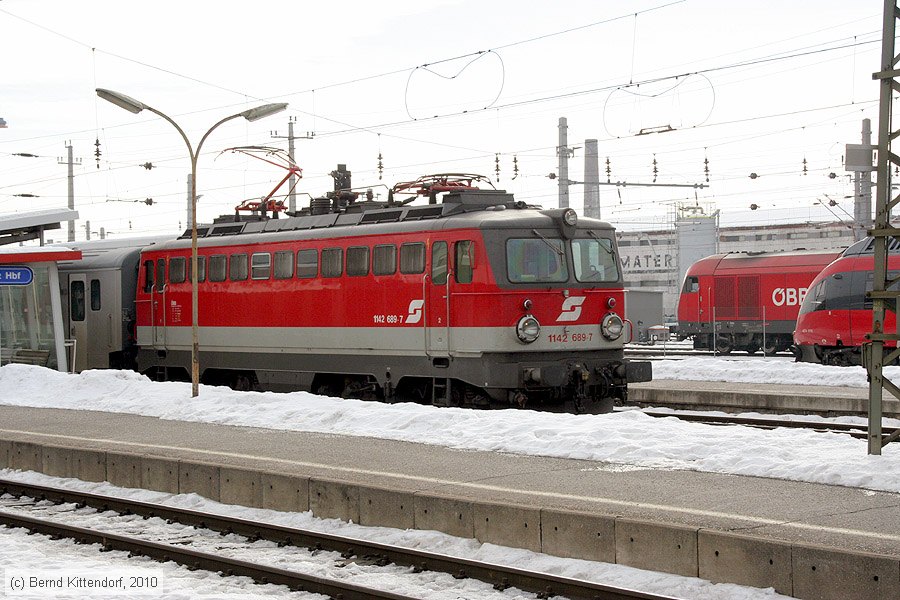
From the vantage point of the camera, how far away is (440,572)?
944 centimetres


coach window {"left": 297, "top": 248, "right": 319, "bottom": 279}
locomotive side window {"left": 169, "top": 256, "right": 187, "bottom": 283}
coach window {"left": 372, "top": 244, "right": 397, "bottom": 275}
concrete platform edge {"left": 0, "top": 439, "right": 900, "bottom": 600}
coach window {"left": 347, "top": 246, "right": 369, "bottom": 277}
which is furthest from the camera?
locomotive side window {"left": 169, "top": 256, "right": 187, "bottom": 283}

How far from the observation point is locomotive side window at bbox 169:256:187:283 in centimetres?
2431

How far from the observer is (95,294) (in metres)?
27.4

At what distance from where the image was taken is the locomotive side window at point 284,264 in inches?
850

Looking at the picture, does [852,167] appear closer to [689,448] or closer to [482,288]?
[689,448]

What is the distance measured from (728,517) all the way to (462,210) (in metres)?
10.5

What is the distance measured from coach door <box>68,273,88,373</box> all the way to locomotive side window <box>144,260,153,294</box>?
3.03m

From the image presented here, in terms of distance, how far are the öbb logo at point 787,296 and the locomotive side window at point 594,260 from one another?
21.4m

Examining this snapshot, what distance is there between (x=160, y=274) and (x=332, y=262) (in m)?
5.98

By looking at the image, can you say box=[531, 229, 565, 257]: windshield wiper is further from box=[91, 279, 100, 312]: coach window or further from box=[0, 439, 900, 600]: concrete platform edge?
box=[91, 279, 100, 312]: coach window

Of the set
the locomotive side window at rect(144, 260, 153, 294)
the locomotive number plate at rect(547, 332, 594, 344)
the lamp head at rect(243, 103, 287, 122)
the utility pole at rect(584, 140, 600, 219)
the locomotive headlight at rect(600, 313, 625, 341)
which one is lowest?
the locomotive number plate at rect(547, 332, 594, 344)

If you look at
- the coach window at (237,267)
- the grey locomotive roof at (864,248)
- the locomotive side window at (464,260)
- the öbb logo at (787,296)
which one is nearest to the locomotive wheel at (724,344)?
the öbb logo at (787,296)

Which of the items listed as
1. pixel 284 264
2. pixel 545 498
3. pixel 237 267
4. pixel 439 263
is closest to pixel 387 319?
pixel 439 263

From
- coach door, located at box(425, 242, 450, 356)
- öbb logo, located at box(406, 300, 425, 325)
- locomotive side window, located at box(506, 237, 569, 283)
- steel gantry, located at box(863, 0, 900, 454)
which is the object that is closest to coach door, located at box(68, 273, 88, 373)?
öbb logo, located at box(406, 300, 425, 325)
